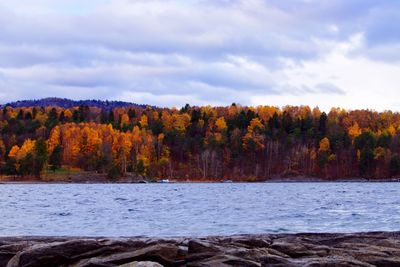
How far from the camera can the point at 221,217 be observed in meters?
45.1

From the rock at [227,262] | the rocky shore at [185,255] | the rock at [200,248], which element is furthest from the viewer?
the rock at [200,248]

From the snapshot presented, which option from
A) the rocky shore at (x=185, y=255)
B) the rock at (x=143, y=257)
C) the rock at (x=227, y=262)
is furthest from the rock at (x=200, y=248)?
the rock at (x=227, y=262)

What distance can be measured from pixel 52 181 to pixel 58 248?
181122mm

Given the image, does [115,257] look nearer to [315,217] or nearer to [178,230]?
[178,230]

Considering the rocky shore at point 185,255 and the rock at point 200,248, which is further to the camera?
the rock at point 200,248

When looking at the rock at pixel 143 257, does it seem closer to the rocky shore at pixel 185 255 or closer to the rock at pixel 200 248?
the rocky shore at pixel 185 255

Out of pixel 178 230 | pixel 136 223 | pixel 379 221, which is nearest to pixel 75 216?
pixel 136 223

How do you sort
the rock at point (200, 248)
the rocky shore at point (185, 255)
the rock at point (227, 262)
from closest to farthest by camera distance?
the rock at point (227, 262)
the rocky shore at point (185, 255)
the rock at point (200, 248)

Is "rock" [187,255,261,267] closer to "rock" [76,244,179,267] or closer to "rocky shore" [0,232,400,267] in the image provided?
"rocky shore" [0,232,400,267]

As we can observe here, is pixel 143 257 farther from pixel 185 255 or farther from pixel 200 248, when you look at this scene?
pixel 200 248

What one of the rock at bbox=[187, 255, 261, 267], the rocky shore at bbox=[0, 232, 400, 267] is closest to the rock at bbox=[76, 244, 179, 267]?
the rocky shore at bbox=[0, 232, 400, 267]

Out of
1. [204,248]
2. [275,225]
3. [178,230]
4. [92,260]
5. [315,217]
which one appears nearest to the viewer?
[92,260]

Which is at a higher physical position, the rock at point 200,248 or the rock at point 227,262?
the rock at point 200,248

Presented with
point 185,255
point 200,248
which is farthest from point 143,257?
point 200,248
